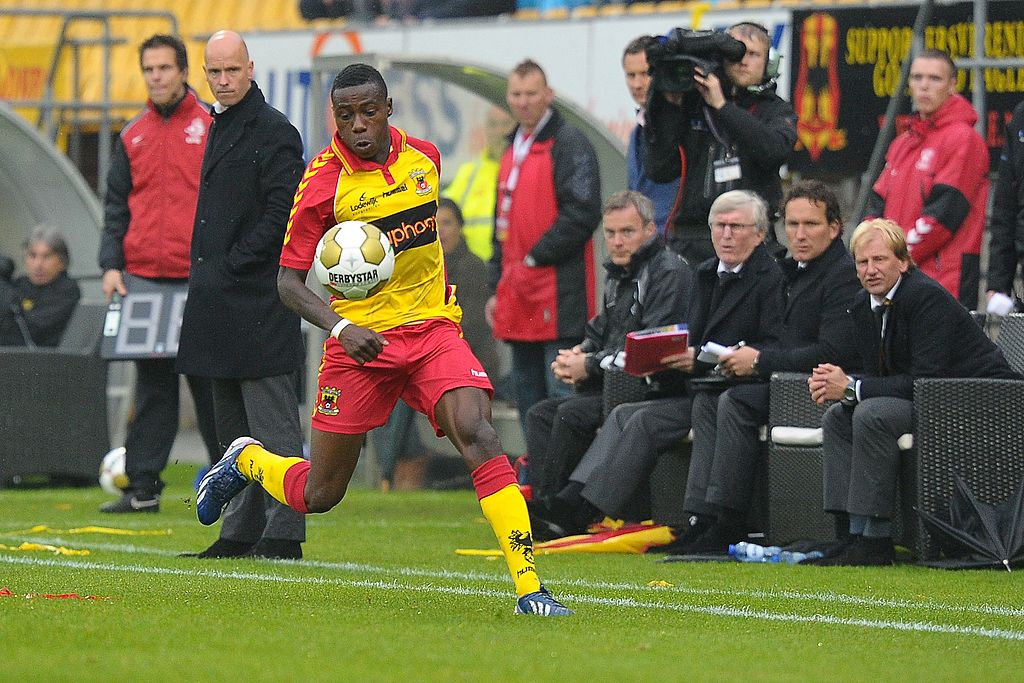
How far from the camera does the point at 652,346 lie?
32.6 feet

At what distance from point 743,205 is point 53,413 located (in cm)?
623

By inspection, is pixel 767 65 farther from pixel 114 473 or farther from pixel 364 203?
pixel 114 473

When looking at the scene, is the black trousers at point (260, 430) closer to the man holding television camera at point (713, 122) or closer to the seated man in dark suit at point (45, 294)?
the man holding television camera at point (713, 122)

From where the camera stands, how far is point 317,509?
291 inches

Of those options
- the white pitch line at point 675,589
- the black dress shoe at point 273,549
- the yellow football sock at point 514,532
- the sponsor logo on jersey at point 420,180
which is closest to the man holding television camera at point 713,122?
the white pitch line at point 675,589

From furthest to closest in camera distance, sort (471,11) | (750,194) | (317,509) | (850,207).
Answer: (471,11) < (850,207) < (750,194) < (317,509)

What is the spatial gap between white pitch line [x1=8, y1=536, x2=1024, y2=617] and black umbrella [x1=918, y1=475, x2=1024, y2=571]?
4.16ft

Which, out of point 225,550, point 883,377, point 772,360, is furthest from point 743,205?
point 225,550

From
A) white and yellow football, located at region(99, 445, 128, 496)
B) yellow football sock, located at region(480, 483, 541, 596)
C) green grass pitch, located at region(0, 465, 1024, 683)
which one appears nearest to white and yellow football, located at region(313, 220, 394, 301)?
yellow football sock, located at region(480, 483, 541, 596)

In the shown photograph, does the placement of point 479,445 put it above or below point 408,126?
below

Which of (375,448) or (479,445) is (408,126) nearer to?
(375,448)

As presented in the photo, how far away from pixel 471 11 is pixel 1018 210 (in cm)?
745

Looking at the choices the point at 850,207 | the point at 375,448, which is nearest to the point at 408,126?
the point at 375,448

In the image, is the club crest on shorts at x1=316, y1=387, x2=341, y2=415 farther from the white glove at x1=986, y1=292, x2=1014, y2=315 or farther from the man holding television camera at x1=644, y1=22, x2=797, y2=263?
the white glove at x1=986, y1=292, x2=1014, y2=315
